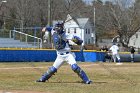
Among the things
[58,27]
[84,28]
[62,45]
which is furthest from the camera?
[84,28]

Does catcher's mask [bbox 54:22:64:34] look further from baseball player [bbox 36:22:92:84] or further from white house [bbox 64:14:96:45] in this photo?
white house [bbox 64:14:96:45]

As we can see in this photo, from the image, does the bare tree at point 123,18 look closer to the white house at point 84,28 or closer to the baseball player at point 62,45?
the white house at point 84,28

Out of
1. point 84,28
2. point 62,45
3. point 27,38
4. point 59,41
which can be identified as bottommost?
point 62,45

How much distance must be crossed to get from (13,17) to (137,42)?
4163cm

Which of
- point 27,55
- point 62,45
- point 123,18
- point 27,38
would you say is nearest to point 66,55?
point 62,45

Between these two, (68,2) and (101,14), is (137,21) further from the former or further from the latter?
(68,2)

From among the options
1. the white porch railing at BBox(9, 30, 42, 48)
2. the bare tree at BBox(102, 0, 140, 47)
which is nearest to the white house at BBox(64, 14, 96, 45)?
the bare tree at BBox(102, 0, 140, 47)

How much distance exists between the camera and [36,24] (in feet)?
288

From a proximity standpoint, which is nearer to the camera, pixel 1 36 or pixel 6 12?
pixel 1 36

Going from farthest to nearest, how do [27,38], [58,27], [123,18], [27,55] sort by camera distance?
1. [123,18]
2. [27,38]
3. [27,55]
4. [58,27]

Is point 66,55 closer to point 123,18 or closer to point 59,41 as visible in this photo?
point 59,41

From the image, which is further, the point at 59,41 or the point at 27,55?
the point at 27,55

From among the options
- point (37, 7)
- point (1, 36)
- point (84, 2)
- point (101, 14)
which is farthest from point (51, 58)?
point (101, 14)

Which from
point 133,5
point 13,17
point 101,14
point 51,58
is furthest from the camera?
point 101,14
